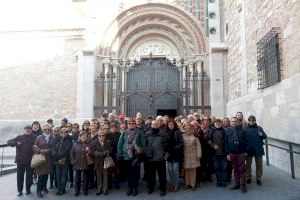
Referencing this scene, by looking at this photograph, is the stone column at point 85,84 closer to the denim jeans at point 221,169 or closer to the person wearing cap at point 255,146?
the denim jeans at point 221,169

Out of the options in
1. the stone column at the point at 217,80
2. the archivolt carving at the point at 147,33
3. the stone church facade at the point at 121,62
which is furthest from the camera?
the archivolt carving at the point at 147,33

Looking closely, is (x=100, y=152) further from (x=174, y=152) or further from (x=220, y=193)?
(x=220, y=193)

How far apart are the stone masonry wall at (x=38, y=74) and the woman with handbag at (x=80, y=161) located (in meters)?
7.85

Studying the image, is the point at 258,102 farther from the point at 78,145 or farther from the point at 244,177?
the point at 78,145

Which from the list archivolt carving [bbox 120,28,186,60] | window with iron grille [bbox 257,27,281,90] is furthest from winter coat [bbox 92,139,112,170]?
archivolt carving [bbox 120,28,186,60]

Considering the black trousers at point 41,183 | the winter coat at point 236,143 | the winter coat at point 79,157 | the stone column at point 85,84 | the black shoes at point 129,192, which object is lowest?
the black shoes at point 129,192

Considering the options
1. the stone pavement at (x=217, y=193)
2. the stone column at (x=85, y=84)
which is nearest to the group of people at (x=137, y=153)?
the stone pavement at (x=217, y=193)

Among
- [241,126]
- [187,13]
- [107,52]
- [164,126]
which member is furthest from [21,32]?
[241,126]

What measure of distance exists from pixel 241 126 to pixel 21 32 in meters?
11.4

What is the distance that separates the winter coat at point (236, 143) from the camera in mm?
5906

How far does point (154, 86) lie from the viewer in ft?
44.9

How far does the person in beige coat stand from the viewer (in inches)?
235

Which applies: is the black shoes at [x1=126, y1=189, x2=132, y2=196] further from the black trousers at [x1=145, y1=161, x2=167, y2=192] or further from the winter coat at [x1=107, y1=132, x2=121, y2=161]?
the winter coat at [x1=107, y1=132, x2=121, y2=161]

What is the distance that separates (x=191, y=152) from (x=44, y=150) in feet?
9.31
